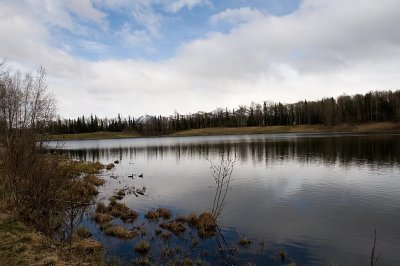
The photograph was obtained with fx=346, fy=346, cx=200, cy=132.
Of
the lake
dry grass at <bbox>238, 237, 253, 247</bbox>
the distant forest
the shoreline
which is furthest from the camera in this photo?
the distant forest

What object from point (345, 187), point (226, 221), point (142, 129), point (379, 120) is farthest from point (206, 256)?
point (142, 129)

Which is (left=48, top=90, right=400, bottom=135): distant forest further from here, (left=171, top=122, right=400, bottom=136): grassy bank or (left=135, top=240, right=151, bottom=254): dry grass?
(left=135, top=240, right=151, bottom=254): dry grass

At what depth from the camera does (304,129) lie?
133 metres

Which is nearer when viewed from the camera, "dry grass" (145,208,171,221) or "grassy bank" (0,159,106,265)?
"grassy bank" (0,159,106,265)

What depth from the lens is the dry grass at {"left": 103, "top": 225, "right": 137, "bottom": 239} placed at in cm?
1537

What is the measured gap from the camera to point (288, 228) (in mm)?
16234

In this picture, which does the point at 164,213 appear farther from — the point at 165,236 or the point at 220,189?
the point at 165,236

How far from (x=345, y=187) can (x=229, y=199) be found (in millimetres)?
9108

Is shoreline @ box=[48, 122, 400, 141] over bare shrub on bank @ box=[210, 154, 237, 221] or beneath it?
over

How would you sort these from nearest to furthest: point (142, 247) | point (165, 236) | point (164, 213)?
1. point (142, 247)
2. point (165, 236)
3. point (164, 213)

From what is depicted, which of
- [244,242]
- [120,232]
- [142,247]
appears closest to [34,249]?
[142,247]

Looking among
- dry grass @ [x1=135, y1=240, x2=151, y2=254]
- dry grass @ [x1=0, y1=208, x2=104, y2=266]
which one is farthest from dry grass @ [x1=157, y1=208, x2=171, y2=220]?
dry grass @ [x1=0, y1=208, x2=104, y2=266]

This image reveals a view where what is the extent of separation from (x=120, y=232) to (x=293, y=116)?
146 m

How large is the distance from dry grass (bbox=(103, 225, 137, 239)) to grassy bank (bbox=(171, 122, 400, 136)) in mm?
111977
